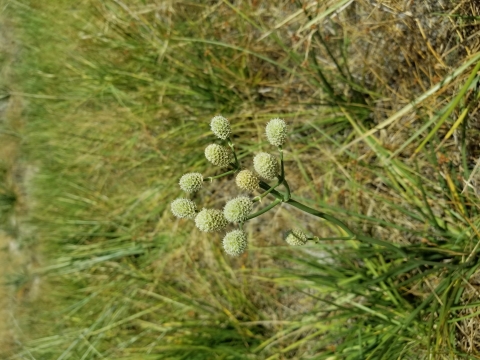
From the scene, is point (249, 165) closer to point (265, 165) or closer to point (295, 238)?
point (295, 238)

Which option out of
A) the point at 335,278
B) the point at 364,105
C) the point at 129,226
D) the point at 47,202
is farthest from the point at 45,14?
the point at 335,278

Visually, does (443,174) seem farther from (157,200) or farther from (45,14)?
(45,14)

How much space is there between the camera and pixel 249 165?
2479 millimetres

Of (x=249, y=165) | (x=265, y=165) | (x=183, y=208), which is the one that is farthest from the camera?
(x=249, y=165)

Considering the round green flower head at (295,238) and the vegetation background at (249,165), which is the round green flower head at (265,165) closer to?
the round green flower head at (295,238)

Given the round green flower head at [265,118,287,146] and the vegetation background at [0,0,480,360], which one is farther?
the vegetation background at [0,0,480,360]

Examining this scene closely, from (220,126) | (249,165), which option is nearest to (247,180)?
(220,126)

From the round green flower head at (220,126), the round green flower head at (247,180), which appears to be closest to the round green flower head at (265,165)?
the round green flower head at (247,180)

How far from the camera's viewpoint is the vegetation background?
1721 mm

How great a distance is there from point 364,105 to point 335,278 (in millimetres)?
717

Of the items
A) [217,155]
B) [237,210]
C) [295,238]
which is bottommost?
[295,238]

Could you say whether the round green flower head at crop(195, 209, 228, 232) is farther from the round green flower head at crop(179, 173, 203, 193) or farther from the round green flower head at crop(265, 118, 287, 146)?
the round green flower head at crop(265, 118, 287, 146)

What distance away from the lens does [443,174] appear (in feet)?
5.82

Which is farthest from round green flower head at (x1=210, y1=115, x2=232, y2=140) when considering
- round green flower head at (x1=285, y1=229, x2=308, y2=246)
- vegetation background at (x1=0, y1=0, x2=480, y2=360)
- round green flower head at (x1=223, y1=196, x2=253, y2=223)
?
vegetation background at (x1=0, y1=0, x2=480, y2=360)
